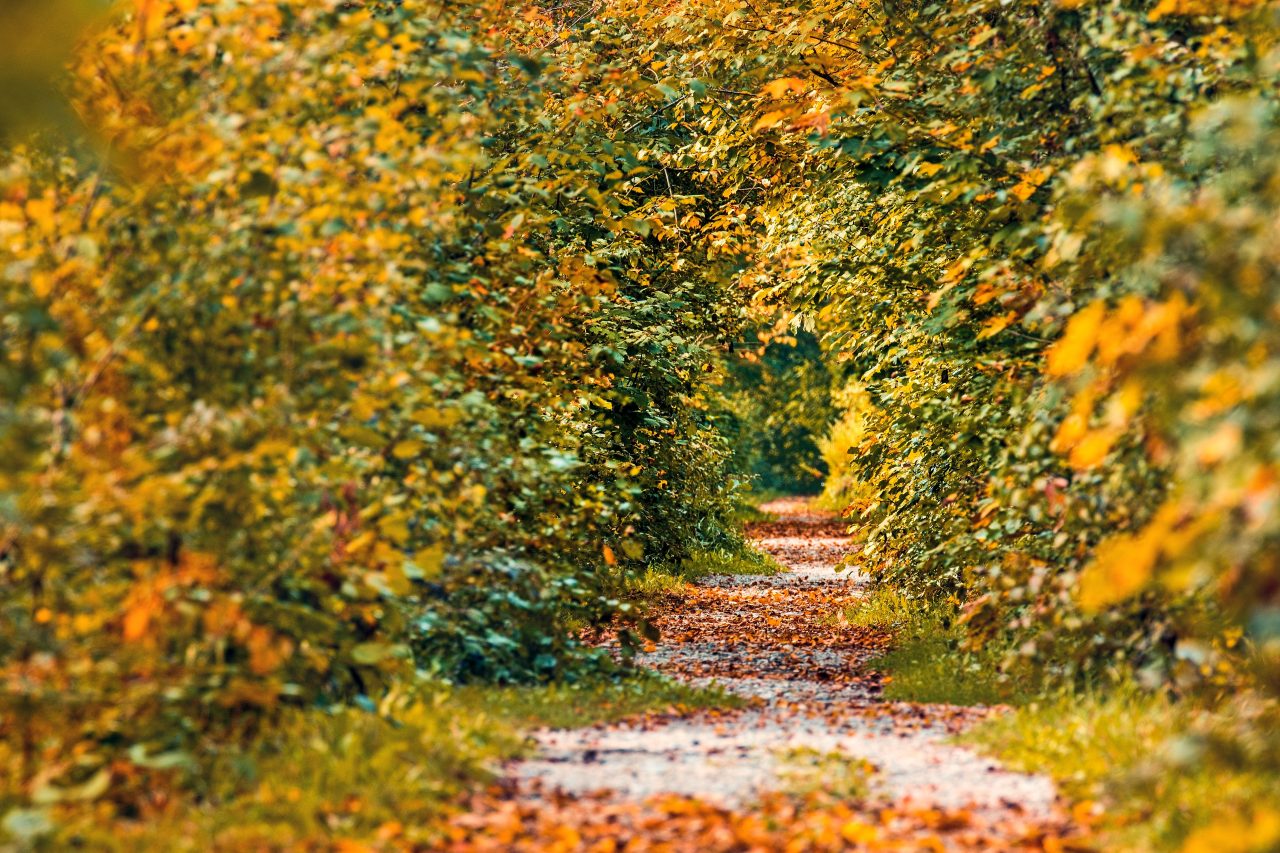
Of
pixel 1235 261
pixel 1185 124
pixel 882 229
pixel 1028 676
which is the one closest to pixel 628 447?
pixel 882 229

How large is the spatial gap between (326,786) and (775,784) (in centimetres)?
183

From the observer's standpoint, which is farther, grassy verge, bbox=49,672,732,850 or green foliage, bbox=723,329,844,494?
green foliage, bbox=723,329,844,494

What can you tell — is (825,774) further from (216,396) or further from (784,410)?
(784,410)

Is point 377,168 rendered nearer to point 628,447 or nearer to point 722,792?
point 722,792

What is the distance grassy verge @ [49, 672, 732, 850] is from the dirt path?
8.1 inches

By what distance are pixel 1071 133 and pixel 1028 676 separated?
3135mm

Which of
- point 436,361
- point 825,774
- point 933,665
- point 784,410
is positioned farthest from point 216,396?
point 784,410

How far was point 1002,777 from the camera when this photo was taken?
5.69 meters

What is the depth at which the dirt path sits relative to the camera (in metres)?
4.68

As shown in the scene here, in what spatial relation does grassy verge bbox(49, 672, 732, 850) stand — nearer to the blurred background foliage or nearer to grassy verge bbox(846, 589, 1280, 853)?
the blurred background foliage

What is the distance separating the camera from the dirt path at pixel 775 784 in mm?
4684

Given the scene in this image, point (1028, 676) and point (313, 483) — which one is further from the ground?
point (313, 483)

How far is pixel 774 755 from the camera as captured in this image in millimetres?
6125

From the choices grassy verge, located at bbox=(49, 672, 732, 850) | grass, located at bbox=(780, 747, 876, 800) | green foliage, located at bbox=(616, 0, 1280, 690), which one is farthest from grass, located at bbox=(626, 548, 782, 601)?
grassy verge, located at bbox=(49, 672, 732, 850)
